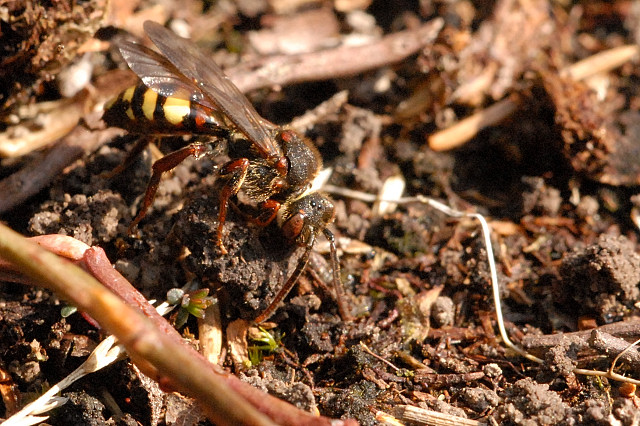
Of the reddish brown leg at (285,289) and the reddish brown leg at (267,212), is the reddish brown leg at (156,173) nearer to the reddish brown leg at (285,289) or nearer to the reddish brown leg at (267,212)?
the reddish brown leg at (267,212)

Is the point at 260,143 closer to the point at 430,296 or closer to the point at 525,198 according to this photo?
the point at 430,296

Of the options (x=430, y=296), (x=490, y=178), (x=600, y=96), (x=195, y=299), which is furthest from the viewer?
(x=600, y=96)

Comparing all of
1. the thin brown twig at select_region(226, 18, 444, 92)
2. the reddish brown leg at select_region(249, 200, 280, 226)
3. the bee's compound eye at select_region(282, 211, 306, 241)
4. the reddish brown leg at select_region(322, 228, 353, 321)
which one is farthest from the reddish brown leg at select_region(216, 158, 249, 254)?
the thin brown twig at select_region(226, 18, 444, 92)

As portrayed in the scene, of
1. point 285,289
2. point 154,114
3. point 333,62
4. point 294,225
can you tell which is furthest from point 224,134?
point 333,62

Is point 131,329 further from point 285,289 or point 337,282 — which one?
point 337,282

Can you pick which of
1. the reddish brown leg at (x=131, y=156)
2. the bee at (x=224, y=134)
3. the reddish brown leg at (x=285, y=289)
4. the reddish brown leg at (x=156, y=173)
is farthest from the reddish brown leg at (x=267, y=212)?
the reddish brown leg at (x=131, y=156)

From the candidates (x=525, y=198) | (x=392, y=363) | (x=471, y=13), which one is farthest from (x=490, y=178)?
(x=392, y=363)

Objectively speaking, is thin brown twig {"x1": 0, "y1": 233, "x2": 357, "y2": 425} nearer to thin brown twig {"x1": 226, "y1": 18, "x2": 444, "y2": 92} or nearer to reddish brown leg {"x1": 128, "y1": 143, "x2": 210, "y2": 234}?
reddish brown leg {"x1": 128, "y1": 143, "x2": 210, "y2": 234}
